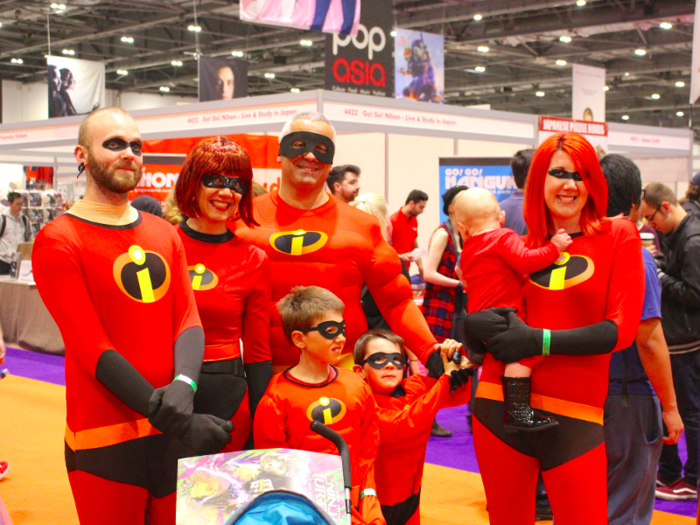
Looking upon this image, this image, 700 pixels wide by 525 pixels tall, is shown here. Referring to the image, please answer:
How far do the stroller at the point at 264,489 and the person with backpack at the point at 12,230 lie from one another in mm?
8288

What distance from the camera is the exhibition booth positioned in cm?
672

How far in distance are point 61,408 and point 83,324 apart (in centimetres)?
466

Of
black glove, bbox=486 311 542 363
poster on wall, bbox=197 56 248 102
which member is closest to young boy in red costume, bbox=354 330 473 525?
black glove, bbox=486 311 542 363

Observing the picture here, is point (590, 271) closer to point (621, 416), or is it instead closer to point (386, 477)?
point (621, 416)

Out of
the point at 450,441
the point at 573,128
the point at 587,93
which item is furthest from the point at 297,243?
the point at 587,93

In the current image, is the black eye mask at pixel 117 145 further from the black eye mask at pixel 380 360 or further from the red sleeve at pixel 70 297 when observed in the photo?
the black eye mask at pixel 380 360

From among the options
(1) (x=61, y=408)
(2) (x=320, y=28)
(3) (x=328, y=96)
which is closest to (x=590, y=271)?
(3) (x=328, y=96)

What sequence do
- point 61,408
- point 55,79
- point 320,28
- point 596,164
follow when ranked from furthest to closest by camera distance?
point 55,79
point 320,28
point 61,408
point 596,164

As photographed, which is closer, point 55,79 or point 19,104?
point 55,79

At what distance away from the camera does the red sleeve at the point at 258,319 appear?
2.26m

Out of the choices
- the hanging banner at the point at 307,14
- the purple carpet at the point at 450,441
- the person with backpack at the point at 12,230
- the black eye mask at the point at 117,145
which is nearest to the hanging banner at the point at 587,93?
the hanging banner at the point at 307,14

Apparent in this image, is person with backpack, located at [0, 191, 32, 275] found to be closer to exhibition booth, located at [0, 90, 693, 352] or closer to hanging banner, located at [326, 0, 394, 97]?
exhibition booth, located at [0, 90, 693, 352]

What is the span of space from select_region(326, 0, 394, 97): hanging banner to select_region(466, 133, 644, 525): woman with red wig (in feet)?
21.6

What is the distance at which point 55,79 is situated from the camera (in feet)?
42.7
